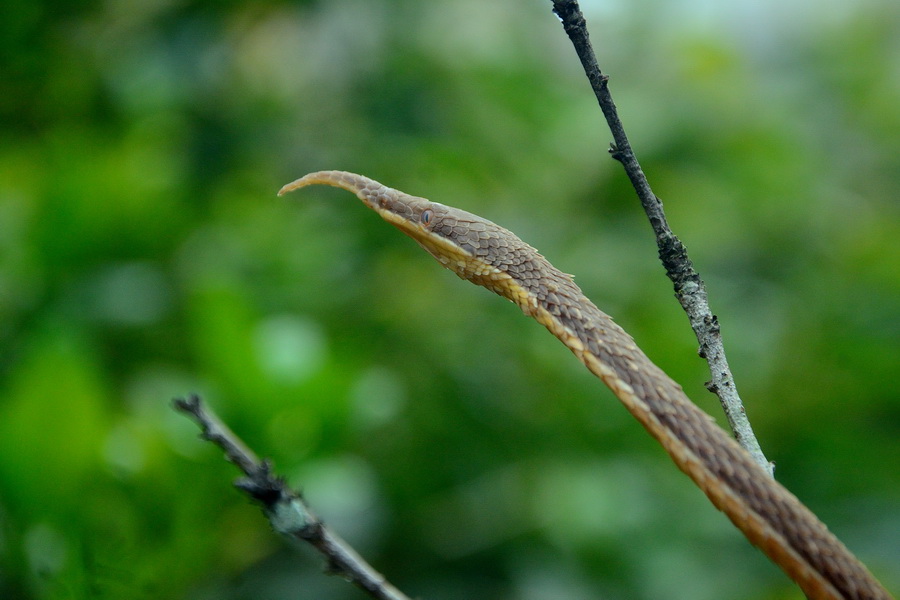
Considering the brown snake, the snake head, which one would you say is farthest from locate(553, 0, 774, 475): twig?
the snake head

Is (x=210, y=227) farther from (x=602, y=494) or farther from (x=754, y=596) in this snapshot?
(x=754, y=596)

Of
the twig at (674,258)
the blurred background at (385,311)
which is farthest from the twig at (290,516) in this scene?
the blurred background at (385,311)

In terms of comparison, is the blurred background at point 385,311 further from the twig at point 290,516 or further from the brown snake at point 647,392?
Answer: the brown snake at point 647,392

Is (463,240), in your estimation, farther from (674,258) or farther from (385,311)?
(385,311)

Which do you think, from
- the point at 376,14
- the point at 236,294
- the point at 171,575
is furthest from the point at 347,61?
the point at 171,575

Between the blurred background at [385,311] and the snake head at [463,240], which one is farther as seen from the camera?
the blurred background at [385,311]
